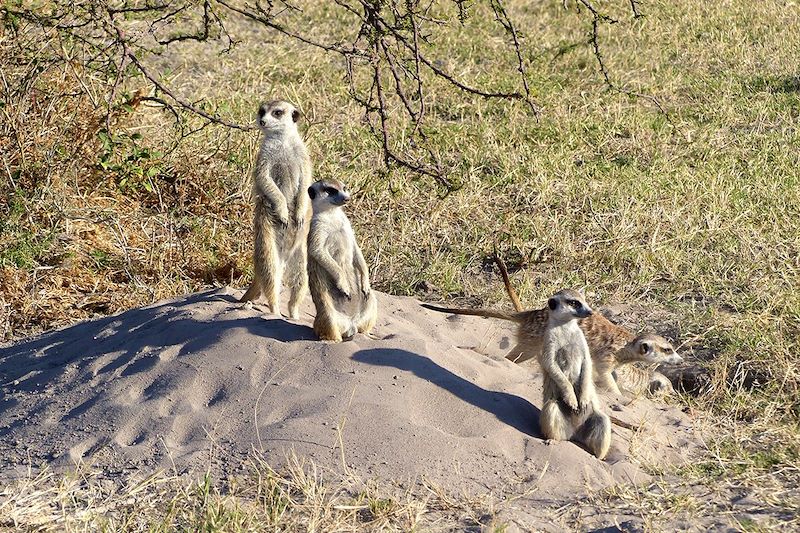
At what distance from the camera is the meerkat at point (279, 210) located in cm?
482

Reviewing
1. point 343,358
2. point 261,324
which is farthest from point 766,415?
point 261,324

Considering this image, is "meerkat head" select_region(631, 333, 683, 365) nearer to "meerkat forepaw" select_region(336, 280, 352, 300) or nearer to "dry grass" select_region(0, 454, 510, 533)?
"meerkat forepaw" select_region(336, 280, 352, 300)

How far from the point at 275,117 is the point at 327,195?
0.65 m

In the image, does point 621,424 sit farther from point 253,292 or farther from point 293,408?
point 253,292

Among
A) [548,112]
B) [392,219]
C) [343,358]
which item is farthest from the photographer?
[548,112]

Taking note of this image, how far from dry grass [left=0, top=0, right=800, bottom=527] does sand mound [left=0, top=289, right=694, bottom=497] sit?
1.78 ft

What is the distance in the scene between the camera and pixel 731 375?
15.6 feet

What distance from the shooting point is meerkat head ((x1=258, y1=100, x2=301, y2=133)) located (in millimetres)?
4891

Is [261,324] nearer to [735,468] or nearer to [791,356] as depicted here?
[735,468]

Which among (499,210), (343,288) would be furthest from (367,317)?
(499,210)

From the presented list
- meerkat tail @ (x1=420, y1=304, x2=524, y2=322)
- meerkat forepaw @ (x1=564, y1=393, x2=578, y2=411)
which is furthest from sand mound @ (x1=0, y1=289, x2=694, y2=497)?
meerkat tail @ (x1=420, y1=304, x2=524, y2=322)

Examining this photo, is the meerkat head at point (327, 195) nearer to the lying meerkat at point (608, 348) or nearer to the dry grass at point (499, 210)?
the dry grass at point (499, 210)

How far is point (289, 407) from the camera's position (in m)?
4.00

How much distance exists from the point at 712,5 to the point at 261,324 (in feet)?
22.7
